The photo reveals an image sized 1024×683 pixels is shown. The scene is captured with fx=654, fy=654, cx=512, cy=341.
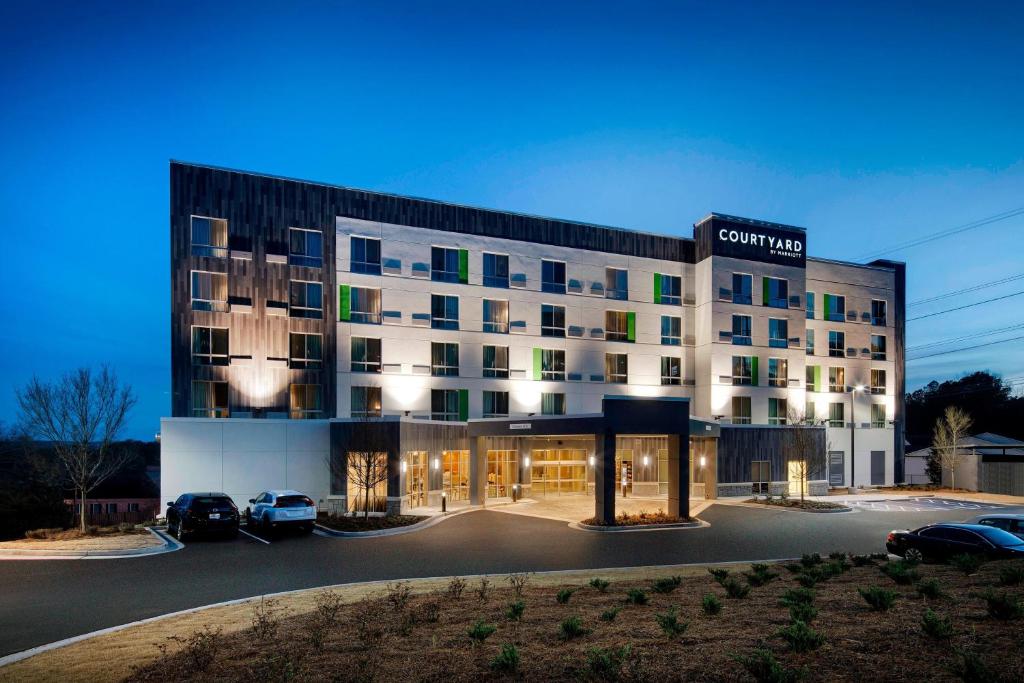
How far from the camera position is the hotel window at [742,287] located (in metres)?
43.3

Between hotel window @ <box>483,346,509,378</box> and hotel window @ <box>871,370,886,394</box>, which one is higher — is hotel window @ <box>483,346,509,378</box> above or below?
above

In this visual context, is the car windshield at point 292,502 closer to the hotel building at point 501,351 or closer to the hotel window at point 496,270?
the hotel building at point 501,351

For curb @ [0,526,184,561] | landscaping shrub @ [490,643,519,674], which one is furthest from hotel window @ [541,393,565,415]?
landscaping shrub @ [490,643,519,674]

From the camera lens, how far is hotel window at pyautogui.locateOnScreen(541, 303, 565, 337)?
40000 millimetres

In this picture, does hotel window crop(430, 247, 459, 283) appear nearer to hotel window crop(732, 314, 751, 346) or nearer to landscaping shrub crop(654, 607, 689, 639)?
hotel window crop(732, 314, 751, 346)

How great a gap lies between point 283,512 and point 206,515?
2.45 metres

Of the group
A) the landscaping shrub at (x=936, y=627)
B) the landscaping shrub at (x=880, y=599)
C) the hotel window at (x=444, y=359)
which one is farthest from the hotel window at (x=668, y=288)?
the landscaping shrub at (x=936, y=627)

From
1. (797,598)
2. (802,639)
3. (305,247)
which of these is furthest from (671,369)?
(802,639)

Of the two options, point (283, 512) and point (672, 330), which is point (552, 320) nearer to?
point (672, 330)

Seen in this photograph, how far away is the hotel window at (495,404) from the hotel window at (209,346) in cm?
1417

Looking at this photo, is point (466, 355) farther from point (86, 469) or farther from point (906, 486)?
point (906, 486)

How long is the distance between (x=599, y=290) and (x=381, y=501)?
1975 cm

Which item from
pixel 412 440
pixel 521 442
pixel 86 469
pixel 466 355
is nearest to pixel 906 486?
pixel 521 442

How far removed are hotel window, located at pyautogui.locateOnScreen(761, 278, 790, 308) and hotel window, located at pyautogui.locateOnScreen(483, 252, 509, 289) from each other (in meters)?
18.0
